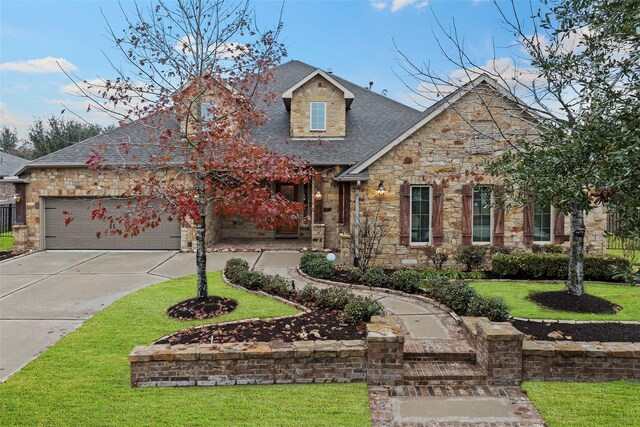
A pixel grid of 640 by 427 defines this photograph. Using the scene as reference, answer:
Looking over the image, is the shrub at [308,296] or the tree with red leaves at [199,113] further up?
the tree with red leaves at [199,113]

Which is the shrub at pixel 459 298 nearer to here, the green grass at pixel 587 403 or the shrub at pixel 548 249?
the green grass at pixel 587 403

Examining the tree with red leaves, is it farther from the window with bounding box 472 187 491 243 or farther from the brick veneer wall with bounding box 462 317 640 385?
the window with bounding box 472 187 491 243

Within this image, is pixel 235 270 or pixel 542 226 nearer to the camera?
pixel 235 270

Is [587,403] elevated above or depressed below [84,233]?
below

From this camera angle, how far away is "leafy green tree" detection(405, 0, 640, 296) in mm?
3086

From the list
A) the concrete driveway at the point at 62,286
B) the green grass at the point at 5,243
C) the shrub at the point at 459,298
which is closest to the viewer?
the concrete driveway at the point at 62,286

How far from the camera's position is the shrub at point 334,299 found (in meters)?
7.14

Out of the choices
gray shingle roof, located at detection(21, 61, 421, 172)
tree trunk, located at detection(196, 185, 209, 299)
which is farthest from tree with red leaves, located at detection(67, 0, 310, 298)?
gray shingle roof, located at detection(21, 61, 421, 172)

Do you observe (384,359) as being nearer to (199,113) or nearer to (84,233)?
(199,113)

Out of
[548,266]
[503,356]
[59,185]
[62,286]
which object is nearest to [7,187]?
[59,185]

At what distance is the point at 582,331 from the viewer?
20.3ft

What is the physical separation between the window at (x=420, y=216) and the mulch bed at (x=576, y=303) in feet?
12.3

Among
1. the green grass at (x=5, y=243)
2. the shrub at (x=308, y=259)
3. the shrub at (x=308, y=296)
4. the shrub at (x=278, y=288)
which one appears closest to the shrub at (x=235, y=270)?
the shrub at (x=278, y=288)

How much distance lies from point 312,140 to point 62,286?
31.1 feet
